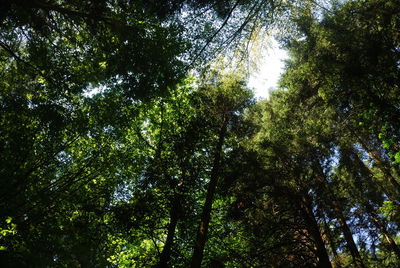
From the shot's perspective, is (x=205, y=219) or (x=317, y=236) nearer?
(x=205, y=219)

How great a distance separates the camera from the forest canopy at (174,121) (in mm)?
6258

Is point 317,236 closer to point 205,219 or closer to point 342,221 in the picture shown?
point 342,221

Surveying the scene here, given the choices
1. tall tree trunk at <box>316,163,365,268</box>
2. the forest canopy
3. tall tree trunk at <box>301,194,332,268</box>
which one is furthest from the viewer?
tall tree trunk at <box>316,163,365,268</box>

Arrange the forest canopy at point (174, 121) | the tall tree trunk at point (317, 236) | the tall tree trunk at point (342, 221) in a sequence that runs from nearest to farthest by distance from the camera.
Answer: the forest canopy at point (174, 121), the tall tree trunk at point (317, 236), the tall tree trunk at point (342, 221)

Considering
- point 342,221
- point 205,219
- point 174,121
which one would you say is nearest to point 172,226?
point 205,219

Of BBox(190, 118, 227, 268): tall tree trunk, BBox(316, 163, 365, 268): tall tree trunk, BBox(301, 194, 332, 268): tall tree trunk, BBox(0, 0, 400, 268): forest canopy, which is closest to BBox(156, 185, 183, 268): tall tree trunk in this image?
BBox(0, 0, 400, 268): forest canopy

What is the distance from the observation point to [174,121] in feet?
33.7

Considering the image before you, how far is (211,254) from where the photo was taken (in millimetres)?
9805

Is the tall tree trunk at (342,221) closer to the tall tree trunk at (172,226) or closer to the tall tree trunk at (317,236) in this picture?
the tall tree trunk at (317,236)

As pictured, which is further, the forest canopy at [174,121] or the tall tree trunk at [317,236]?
the tall tree trunk at [317,236]

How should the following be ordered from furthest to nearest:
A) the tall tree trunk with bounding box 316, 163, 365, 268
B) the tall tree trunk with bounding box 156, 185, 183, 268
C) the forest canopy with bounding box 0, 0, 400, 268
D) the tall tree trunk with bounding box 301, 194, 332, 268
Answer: the tall tree trunk with bounding box 316, 163, 365, 268 < the tall tree trunk with bounding box 301, 194, 332, 268 < the tall tree trunk with bounding box 156, 185, 183, 268 < the forest canopy with bounding box 0, 0, 400, 268

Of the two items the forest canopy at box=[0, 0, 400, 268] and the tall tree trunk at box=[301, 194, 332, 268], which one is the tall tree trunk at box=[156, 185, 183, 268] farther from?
the tall tree trunk at box=[301, 194, 332, 268]

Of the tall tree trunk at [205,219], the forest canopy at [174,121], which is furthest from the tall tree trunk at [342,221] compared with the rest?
the tall tree trunk at [205,219]

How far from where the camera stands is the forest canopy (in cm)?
626
